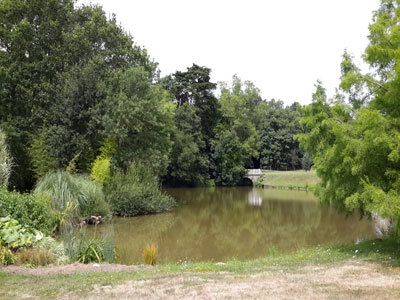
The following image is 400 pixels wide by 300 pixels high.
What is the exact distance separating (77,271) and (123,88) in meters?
17.0

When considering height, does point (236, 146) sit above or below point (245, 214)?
above

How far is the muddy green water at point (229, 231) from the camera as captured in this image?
13297 millimetres

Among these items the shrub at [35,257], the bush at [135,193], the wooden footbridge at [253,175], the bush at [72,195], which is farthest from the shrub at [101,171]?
the wooden footbridge at [253,175]

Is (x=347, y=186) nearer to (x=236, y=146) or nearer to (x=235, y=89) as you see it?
(x=236, y=146)

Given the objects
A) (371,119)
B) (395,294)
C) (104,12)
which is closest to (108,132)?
(104,12)

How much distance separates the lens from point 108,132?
22000mm

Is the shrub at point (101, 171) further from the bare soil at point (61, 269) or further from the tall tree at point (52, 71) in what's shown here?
the bare soil at point (61, 269)

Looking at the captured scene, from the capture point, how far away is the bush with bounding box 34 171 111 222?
1586cm

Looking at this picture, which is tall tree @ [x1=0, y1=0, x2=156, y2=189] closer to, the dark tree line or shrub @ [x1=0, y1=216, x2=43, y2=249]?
the dark tree line

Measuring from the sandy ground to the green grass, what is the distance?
3520cm

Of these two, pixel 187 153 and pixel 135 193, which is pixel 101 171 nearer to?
pixel 135 193

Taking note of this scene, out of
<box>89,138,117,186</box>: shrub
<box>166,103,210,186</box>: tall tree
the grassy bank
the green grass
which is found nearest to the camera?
the grassy bank

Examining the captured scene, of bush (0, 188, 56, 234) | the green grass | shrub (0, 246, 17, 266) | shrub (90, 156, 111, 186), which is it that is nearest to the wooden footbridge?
the green grass

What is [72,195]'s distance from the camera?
16703mm
